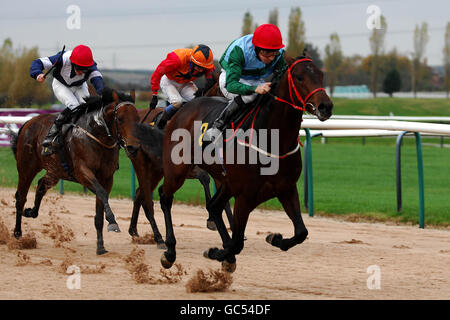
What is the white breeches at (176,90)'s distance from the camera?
8266 mm

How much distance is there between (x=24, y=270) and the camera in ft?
21.0

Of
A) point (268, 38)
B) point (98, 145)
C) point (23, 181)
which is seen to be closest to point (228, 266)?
point (268, 38)

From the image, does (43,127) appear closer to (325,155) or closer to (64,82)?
(64,82)

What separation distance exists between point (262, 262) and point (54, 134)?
8.28 feet

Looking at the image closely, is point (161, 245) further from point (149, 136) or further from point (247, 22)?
point (247, 22)

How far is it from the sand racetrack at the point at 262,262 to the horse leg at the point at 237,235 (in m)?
0.18

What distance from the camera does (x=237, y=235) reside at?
566 cm

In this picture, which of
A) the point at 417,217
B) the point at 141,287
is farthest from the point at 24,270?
the point at 417,217

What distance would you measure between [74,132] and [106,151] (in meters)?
0.40

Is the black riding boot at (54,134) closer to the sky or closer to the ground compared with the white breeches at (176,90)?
closer to the ground

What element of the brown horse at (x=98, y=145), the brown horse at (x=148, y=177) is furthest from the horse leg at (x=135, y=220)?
the brown horse at (x=98, y=145)

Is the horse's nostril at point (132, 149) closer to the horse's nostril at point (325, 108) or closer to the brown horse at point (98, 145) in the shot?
the brown horse at point (98, 145)

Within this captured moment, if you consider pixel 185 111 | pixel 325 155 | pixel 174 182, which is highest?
pixel 185 111

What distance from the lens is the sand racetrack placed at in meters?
5.45
